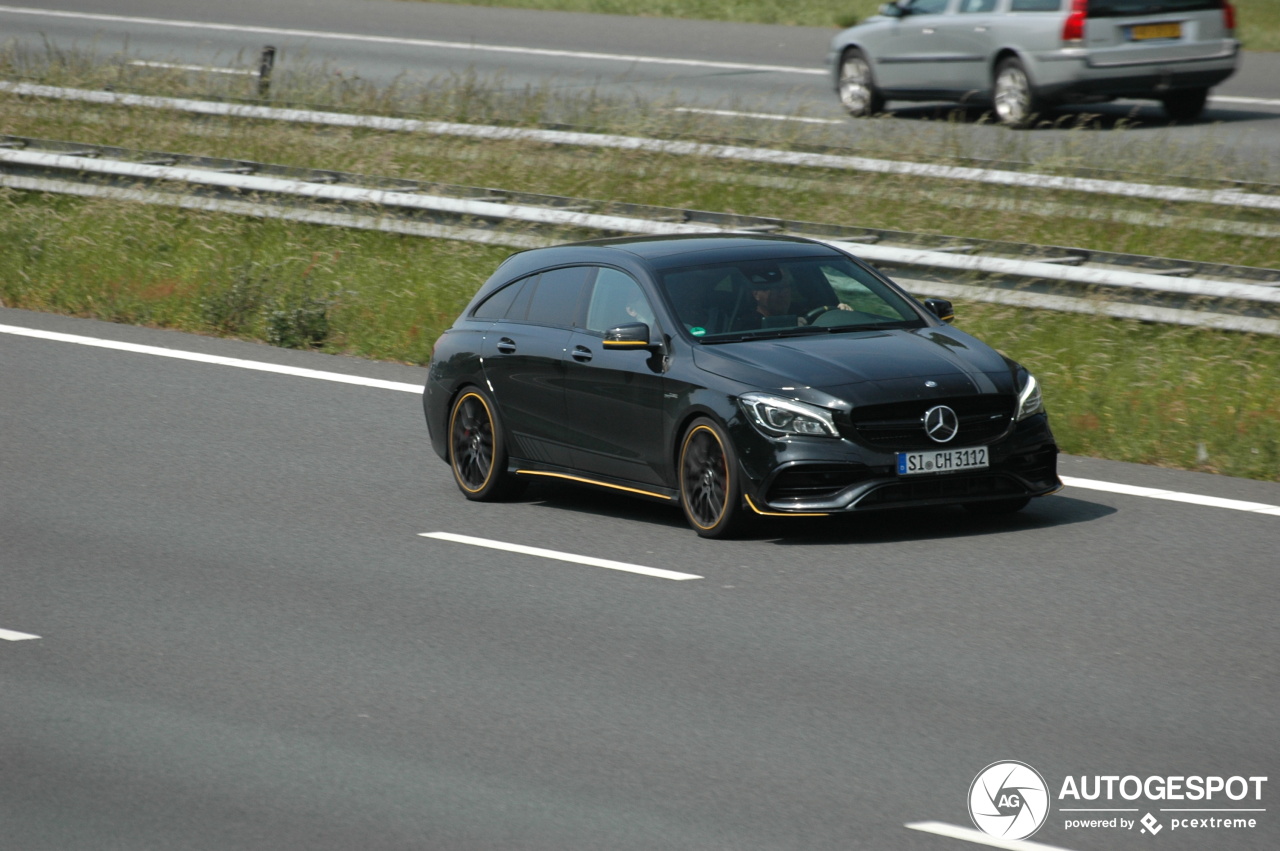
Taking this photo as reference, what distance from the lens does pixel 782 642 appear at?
798 centimetres

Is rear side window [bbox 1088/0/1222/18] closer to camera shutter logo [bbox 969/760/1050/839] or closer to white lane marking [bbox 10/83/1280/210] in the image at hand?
white lane marking [bbox 10/83/1280/210]

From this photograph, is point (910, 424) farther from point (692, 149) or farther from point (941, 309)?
point (692, 149)

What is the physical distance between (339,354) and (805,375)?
7.01 meters

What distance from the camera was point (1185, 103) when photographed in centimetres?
2262

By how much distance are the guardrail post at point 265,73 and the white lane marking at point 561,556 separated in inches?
539

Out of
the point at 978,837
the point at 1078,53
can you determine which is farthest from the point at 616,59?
the point at 978,837

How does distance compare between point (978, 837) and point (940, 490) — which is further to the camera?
point (940, 490)

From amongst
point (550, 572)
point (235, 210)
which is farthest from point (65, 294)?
point (550, 572)

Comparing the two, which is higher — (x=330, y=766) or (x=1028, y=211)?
(x=1028, y=211)

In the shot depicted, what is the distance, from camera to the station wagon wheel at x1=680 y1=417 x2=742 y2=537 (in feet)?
31.7

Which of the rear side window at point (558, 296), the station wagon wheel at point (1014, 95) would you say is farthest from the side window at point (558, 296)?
the station wagon wheel at point (1014, 95)

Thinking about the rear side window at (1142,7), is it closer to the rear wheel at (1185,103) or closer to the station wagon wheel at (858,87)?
the rear wheel at (1185,103)

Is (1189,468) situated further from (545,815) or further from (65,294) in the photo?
(65,294)

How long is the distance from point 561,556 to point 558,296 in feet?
6.52
